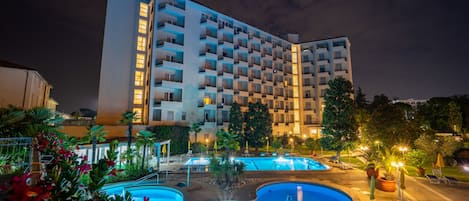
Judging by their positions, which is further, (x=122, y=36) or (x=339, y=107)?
(x=122, y=36)

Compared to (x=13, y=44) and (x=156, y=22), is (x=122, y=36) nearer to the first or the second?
(x=156, y=22)

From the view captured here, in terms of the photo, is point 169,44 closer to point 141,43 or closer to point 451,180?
point 141,43

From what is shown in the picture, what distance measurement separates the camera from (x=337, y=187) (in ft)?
43.3

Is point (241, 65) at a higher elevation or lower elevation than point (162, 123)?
higher

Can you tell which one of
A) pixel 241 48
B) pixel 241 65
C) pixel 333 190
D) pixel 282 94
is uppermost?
pixel 241 48

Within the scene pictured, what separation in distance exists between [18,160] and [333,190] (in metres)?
16.1

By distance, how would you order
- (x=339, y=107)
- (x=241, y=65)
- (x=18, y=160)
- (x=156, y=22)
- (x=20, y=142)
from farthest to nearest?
1. (x=241, y=65)
2. (x=156, y=22)
3. (x=339, y=107)
4. (x=20, y=142)
5. (x=18, y=160)

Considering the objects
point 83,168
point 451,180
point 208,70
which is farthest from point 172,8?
point 451,180

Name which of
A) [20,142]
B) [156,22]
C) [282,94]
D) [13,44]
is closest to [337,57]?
[282,94]

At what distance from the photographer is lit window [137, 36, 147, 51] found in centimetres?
3000

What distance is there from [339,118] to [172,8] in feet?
89.1

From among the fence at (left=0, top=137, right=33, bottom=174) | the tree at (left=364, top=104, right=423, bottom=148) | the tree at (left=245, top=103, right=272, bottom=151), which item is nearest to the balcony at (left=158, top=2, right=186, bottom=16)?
the tree at (left=245, top=103, right=272, bottom=151)

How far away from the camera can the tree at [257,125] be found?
32.4 m

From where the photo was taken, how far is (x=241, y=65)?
39.6 m
